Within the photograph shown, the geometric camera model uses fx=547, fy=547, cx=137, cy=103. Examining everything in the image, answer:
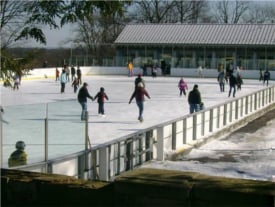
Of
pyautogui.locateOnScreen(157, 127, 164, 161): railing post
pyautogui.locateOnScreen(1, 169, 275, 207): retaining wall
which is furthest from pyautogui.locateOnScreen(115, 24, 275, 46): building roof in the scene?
Answer: pyautogui.locateOnScreen(1, 169, 275, 207): retaining wall

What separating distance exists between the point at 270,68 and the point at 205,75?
20.1 feet

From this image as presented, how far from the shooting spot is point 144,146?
1159 centimetres

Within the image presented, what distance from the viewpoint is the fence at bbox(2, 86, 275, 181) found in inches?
341

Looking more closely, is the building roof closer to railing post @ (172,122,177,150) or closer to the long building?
the long building

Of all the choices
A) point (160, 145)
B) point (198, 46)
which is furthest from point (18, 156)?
point (198, 46)

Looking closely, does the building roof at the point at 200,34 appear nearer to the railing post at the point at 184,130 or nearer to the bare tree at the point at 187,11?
the bare tree at the point at 187,11

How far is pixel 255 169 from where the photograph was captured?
11195 millimetres

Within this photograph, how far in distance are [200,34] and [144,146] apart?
4574 cm

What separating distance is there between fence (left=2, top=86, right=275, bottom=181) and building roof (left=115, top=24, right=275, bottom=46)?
1370 inches

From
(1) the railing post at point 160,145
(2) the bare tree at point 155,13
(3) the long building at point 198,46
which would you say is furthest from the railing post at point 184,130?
(2) the bare tree at point 155,13

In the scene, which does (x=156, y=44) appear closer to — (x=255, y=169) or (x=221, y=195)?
(x=255, y=169)

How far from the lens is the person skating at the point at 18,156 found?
765 centimetres

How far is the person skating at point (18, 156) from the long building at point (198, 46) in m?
44.3

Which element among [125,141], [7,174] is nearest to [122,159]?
[125,141]
